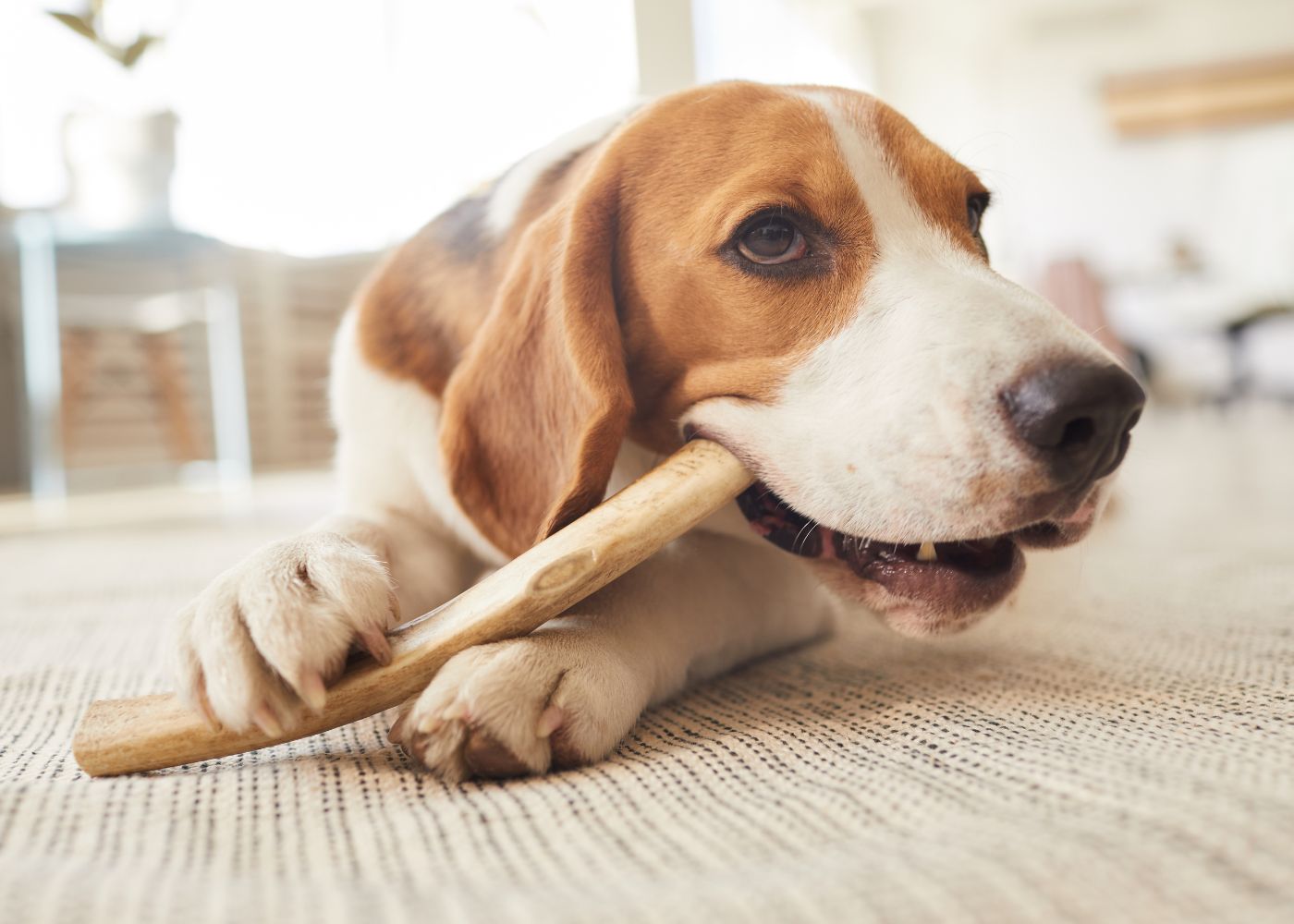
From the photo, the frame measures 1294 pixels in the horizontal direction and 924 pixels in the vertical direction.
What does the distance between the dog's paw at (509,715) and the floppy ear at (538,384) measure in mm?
230

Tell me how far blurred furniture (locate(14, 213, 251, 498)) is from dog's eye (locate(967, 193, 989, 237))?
3593 mm

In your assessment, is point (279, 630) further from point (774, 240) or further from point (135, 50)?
point (135, 50)

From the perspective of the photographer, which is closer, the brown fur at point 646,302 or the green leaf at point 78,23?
the brown fur at point 646,302

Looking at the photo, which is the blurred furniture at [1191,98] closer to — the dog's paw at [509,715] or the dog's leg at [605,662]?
the dog's leg at [605,662]

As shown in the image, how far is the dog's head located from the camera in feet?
3.24

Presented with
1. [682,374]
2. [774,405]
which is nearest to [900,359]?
[774,405]

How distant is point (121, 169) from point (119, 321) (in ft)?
6.35

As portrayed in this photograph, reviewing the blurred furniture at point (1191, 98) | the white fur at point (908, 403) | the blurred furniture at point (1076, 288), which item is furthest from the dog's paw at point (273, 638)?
the blurred furniture at point (1191, 98)

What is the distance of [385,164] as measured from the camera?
8539 millimetres

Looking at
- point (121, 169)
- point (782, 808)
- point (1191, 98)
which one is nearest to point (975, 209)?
point (782, 808)

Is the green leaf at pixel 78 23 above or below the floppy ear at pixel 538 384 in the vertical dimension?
above

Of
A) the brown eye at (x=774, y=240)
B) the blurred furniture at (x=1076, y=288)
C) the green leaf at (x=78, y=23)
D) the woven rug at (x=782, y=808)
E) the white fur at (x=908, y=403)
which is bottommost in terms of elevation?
the blurred furniture at (x=1076, y=288)

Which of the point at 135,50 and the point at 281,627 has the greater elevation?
the point at 135,50

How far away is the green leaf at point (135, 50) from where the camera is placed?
424 cm
